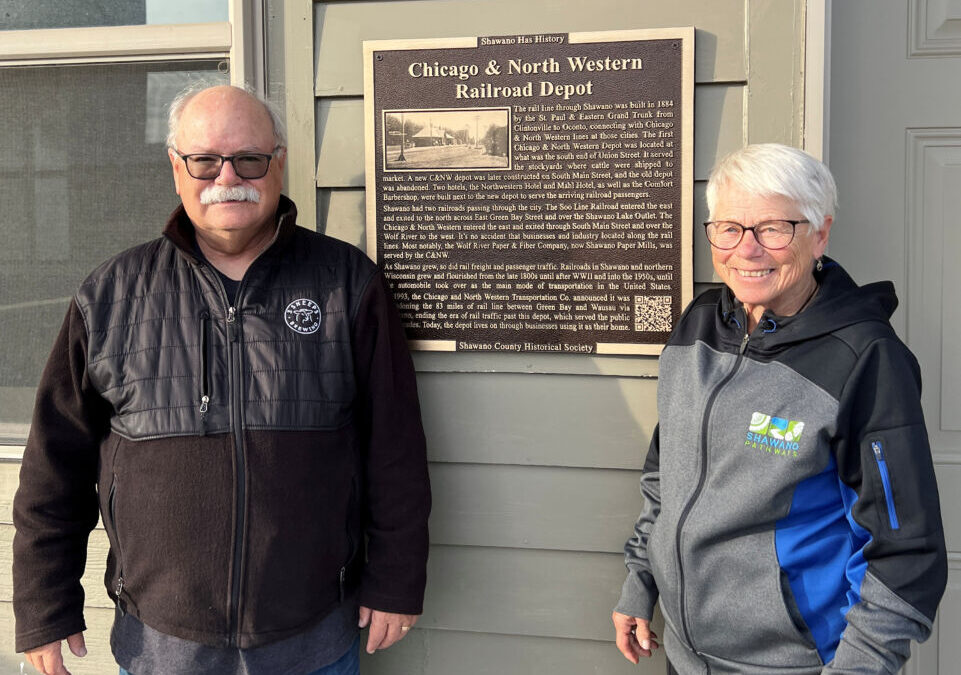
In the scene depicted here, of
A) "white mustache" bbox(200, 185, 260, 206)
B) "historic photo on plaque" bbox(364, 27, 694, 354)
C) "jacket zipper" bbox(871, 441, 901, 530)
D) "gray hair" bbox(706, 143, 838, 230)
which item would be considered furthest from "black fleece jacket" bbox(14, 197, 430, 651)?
"jacket zipper" bbox(871, 441, 901, 530)

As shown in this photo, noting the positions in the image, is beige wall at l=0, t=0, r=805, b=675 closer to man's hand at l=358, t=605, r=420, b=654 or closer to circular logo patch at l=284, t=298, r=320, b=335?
man's hand at l=358, t=605, r=420, b=654

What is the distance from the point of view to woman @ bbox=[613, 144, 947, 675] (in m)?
1.53

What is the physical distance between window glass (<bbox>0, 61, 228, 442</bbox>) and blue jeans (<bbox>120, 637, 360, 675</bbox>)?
1252 millimetres

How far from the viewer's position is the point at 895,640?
5.00 ft

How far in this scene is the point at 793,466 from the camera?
1.61 metres

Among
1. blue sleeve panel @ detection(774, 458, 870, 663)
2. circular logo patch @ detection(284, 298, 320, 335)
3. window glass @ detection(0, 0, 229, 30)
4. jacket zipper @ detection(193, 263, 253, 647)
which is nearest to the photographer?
blue sleeve panel @ detection(774, 458, 870, 663)

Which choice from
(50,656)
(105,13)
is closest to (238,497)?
(50,656)

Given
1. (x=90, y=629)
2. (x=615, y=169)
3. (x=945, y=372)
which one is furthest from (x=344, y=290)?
(x=945, y=372)

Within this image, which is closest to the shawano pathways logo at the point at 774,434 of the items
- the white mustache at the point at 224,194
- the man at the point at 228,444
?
the man at the point at 228,444

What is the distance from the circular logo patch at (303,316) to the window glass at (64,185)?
33.9 inches

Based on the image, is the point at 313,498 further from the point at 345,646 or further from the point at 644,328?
the point at 644,328

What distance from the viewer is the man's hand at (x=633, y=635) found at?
78.0 inches

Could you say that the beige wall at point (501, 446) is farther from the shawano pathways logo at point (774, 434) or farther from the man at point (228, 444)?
the shawano pathways logo at point (774, 434)

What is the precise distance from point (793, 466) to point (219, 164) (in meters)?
1.52
